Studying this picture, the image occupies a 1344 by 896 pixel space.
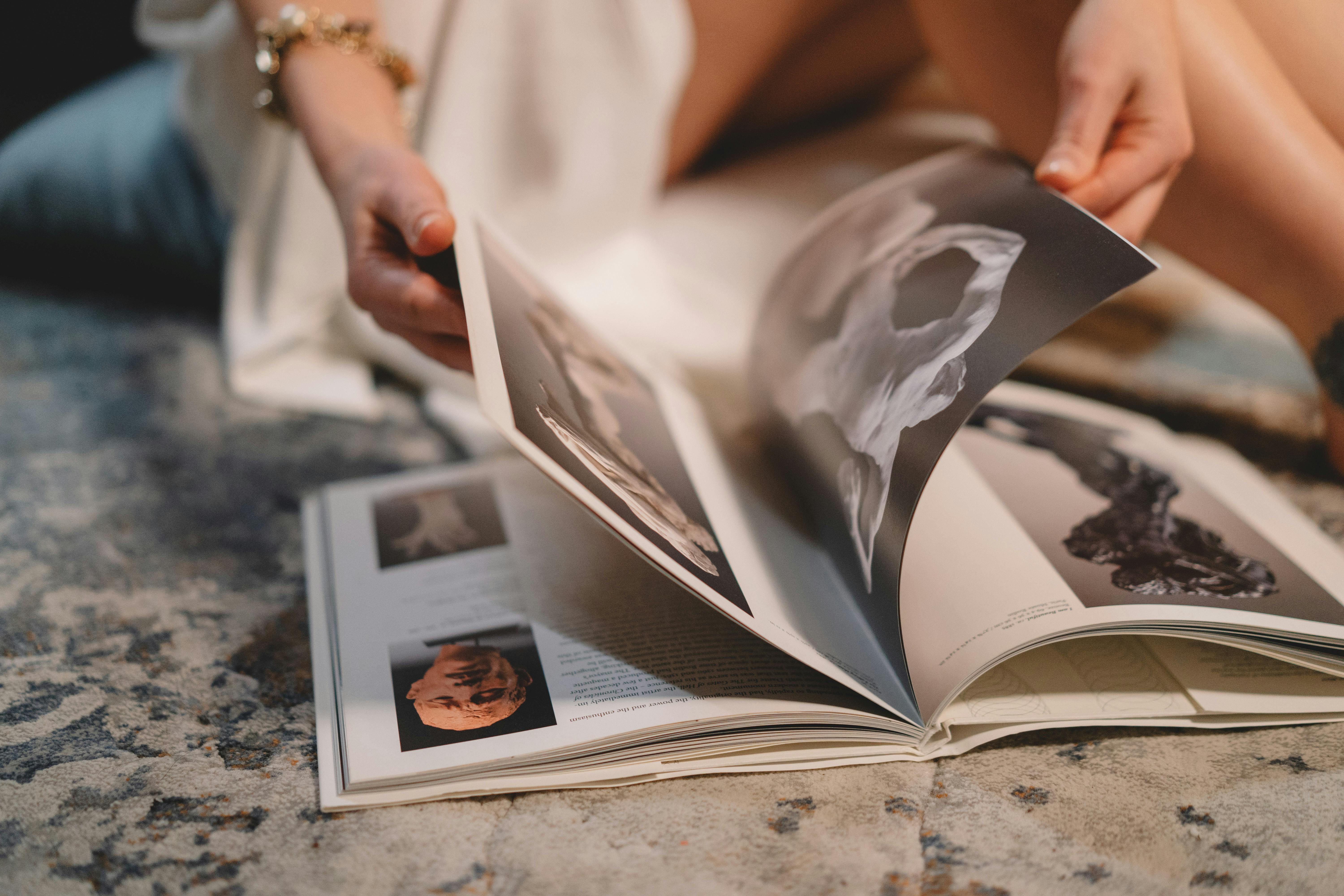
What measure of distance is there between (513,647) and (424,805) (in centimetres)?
8

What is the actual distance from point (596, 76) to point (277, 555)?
50 cm

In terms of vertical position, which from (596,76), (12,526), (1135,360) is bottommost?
(12,526)

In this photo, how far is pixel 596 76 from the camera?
29.5 inches

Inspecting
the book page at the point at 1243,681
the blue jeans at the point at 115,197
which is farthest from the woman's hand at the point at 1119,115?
the blue jeans at the point at 115,197

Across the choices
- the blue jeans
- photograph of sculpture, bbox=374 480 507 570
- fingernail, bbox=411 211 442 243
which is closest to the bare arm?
fingernail, bbox=411 211 442 243

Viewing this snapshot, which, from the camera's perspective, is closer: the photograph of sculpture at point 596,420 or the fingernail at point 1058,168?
the photograph of sculpture at point 596,420

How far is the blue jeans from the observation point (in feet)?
2.66

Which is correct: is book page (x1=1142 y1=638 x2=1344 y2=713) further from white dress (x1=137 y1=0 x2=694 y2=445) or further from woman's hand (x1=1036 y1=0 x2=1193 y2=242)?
white dress (x1=137 y1=0 x2=694 y2=445)

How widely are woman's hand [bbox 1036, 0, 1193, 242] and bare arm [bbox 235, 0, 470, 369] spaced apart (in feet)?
1.12

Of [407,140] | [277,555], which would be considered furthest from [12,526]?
[407,140]

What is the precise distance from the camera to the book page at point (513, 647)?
35 centimetres

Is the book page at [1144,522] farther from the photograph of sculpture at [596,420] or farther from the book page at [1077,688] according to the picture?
the photograph of sculpture at [596,420]

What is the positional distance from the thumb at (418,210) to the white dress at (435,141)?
0.25 metres

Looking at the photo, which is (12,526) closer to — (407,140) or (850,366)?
(407,140)
